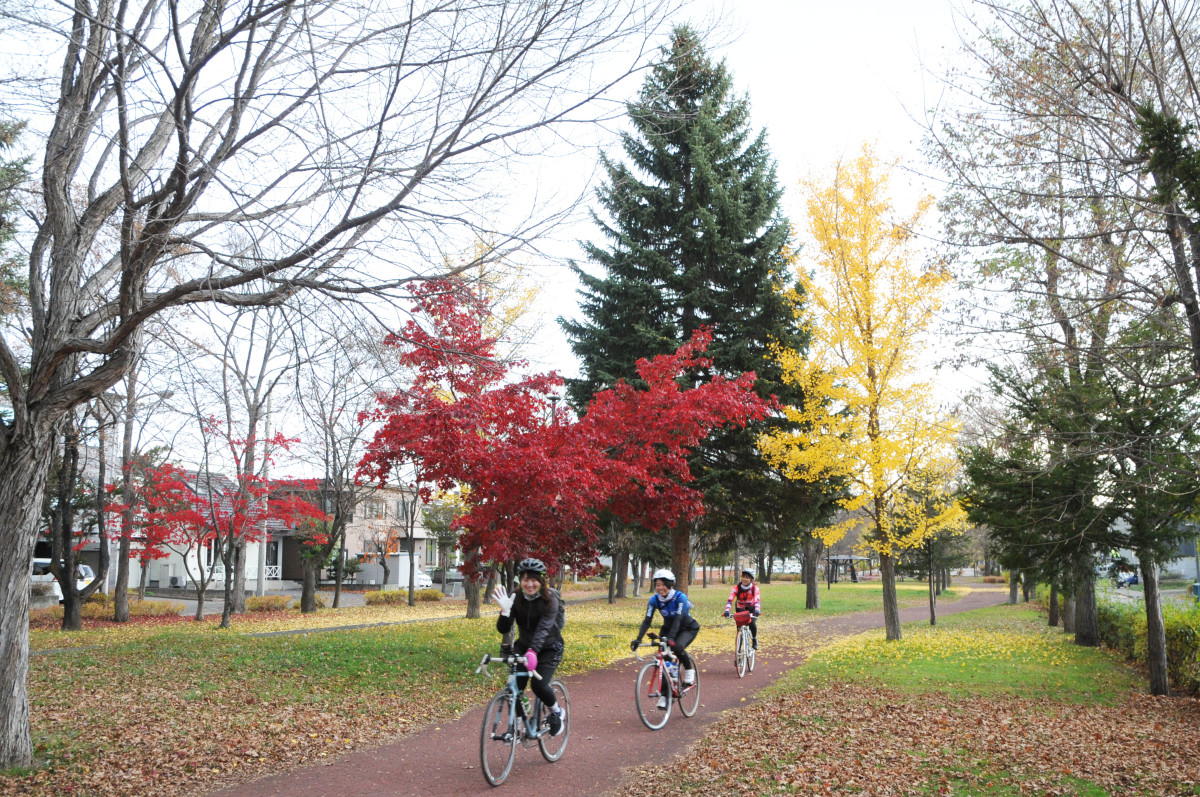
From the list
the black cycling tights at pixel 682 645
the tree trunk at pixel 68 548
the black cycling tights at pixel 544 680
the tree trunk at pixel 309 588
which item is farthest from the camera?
the tree trunk at pixel 309 588

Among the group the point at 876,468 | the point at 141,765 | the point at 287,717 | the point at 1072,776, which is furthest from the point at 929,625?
the point at 141,765

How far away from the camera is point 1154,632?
1220 cm

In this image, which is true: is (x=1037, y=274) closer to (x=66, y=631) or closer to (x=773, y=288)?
(x=773, y=288)

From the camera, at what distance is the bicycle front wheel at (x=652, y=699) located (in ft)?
28.4

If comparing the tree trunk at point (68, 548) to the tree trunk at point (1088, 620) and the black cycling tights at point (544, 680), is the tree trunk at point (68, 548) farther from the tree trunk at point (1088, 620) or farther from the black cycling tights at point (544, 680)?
the tree trunk at point (1088, 620)

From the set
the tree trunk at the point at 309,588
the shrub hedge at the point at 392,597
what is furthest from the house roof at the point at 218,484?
the shrub hedge at the point at 392,597

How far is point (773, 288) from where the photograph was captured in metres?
19.9

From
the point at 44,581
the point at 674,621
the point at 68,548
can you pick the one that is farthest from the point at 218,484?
the point at 674,621

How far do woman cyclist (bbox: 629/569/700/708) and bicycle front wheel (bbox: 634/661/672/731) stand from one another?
378 millimetres

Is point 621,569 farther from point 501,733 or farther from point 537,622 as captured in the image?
point 501,733

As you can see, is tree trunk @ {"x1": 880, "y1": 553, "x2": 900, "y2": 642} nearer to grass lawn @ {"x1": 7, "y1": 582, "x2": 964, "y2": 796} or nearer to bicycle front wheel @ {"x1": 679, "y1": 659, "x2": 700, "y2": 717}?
grass lawn @ {"x1": 7, "y1": 582, "x2": 964, "y2": 796}

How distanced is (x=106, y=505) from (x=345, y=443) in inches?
256

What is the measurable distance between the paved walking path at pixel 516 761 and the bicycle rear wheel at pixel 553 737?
0.32 feet

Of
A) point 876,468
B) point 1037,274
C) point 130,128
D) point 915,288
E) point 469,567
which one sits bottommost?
point 469,567
